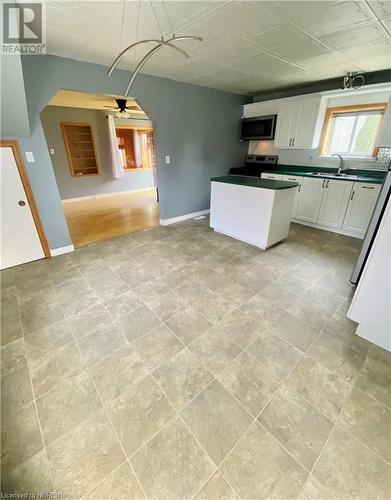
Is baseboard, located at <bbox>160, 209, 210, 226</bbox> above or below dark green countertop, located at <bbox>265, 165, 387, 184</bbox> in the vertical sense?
below

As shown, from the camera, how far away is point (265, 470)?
1.08 metres

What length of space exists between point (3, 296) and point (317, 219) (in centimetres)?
486

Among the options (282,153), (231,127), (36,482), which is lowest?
(36,482)

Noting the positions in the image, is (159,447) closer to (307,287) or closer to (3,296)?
(307,287)

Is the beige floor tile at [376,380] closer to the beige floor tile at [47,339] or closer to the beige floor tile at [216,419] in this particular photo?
the beige floor tile at [216,419]

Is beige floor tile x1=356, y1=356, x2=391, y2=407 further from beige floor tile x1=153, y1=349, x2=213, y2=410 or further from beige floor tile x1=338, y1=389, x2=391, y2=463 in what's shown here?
beige floor tile x1=153, y1=349, x2=213, y2=410

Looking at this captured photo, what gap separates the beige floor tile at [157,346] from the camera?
1.65 metres

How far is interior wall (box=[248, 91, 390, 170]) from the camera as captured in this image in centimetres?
350

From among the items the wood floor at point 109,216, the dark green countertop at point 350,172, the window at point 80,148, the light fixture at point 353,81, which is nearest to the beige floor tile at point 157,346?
the wood floor at point 109,216

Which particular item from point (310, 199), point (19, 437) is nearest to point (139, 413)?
point (19, 437)

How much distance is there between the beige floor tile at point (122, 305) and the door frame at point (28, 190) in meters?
1.61

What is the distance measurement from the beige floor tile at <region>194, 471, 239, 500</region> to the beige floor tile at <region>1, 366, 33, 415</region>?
1.18 metres

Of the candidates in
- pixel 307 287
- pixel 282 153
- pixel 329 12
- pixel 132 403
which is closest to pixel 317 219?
pixel 282 153

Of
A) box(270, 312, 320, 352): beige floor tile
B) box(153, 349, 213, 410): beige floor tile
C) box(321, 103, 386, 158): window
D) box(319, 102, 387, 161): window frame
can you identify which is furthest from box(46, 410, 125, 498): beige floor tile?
box(321, 103, 386, 158): window
